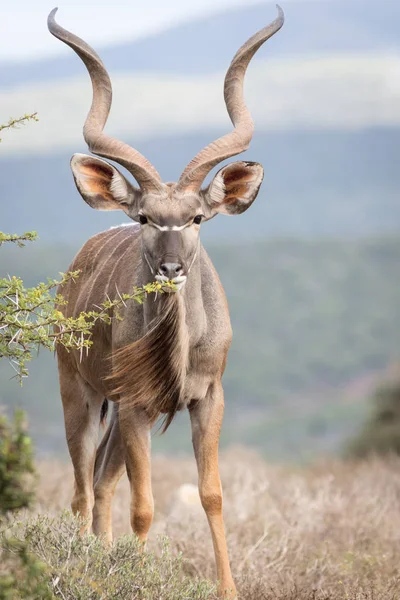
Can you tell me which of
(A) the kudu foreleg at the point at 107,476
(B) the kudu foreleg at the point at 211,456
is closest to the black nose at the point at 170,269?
(B) the kudu foreleg at the point at 211,456

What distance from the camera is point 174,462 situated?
567 inches

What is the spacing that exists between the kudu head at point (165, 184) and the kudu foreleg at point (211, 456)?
87 centimetres

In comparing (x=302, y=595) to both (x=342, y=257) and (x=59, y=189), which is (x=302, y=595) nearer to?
(x=342, y=257)

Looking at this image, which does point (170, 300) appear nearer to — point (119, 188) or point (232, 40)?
point (119, 188)

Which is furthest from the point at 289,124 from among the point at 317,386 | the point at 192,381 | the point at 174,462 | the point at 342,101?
the point at 192,381

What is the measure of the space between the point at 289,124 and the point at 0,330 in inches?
3966

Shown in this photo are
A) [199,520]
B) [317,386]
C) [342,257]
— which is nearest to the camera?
[199,520]

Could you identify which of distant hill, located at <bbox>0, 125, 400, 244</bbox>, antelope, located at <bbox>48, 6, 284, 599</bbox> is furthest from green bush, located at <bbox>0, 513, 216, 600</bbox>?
distant hill, located at <bbox>0, 125, 400, 244</bbox>

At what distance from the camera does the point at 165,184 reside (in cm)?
646

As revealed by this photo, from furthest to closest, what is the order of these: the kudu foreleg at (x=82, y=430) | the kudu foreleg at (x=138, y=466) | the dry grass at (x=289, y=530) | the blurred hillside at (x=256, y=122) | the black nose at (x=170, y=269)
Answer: the blurred hillside at (x=256, y=122) → the kudu foreleg at (x=82, y=430) → the dry grass at (x=289, y=530) → the kudu foreleg at (x=138, y=466) → the black nose at (x=170, y=269)

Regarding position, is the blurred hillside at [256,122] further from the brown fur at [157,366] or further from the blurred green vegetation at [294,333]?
the brown fur at [157,366]

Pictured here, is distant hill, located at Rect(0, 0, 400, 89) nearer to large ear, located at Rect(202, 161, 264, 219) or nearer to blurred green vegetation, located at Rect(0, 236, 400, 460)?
blurred green vegetation, located at Rect(0, 236, 400, 460)

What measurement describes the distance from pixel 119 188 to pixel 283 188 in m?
94.2

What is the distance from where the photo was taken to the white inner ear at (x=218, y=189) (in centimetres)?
641
